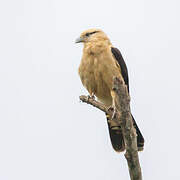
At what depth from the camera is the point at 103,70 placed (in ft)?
28.0

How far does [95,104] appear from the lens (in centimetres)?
773

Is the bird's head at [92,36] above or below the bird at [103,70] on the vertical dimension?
above

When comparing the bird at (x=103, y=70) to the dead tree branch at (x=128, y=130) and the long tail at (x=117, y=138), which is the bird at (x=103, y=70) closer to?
the long tail at (x=117, y=138)

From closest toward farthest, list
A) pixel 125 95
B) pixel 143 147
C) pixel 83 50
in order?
pixel 125 95 → pixel 143 147 → pixel 83 50

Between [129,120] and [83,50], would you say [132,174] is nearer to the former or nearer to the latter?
[129,120]

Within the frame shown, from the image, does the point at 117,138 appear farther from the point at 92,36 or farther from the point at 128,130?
the point at 128,130

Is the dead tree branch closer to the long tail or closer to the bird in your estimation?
the bird

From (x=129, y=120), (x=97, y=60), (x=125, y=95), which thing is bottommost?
(x=129, y=120)

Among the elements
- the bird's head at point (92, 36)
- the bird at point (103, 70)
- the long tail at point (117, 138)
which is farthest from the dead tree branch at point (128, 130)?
the bird's head at point (92, 36)

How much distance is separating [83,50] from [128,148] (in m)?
3.26

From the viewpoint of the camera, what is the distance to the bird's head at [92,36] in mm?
9234

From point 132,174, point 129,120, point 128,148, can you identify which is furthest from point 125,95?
point 132,174

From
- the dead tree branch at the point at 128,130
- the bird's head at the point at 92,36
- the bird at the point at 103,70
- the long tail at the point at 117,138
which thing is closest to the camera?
the dead tree branch at the point at 128,130

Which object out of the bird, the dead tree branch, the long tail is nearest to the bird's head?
the bird
